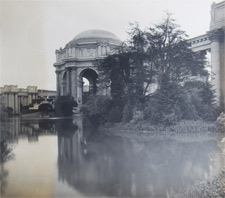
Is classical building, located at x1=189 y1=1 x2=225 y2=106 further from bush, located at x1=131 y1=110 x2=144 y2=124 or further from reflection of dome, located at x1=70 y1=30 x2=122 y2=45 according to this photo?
reflection of dome, located at x1=70 y1=30 x2=122 y2=45

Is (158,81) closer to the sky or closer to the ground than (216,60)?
closer to the ground

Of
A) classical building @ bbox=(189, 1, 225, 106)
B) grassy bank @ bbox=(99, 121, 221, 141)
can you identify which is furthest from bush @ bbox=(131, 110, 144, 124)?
classical building @ bbox=(189, 1, 225, 106)

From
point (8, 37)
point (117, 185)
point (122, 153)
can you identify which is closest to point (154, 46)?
point (122, 153)

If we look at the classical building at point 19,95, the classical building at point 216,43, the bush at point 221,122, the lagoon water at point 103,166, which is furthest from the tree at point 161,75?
the classical building at point 19,95

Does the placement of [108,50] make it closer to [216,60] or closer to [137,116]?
[137,116]

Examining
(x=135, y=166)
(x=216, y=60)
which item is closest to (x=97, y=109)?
(x=216, y=60)
